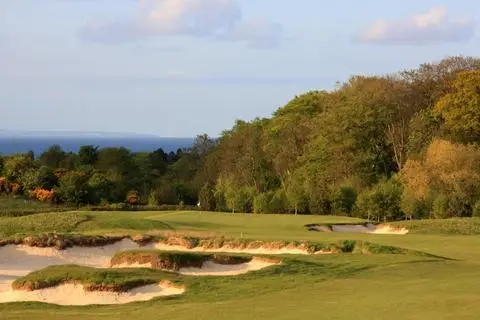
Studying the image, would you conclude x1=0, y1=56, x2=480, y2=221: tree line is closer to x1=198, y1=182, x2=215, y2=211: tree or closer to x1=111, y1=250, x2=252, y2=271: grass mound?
x1=198, y1=182, x2=215, y2=211: tree

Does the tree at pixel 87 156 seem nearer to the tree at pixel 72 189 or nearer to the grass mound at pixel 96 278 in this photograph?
the tree at pixel 72 189

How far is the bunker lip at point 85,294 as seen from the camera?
66.6 feet

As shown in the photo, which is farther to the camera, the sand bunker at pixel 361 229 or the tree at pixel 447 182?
the tree at pixel 447 182

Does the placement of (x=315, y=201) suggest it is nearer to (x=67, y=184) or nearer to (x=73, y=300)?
(x=67, y=184)

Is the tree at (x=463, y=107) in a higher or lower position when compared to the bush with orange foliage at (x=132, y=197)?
higher

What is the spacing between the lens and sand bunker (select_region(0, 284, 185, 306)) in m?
20.3

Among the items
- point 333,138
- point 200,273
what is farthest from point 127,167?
point 200,273

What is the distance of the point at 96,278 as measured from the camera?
70.7 feet

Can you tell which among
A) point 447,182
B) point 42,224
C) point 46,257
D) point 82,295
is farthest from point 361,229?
point 82,295

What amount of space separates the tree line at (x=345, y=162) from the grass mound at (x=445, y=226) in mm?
11214

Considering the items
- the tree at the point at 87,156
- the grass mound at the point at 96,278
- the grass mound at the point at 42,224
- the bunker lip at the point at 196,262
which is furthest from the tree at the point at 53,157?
the grass mound at the point at 96,278

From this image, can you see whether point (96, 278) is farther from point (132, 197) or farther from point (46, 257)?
point (132, 197)

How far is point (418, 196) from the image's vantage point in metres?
54.7

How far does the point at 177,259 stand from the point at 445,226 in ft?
69.6
